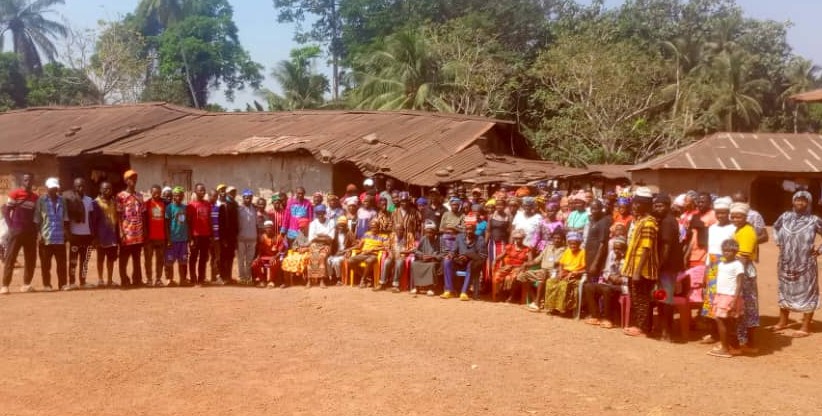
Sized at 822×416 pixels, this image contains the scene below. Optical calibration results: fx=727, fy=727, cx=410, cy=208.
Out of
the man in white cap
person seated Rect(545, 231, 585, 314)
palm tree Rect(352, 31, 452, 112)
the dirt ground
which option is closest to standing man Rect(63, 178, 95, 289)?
the man in white cap

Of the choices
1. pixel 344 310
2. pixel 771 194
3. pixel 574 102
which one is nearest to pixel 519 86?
pixel 574 102

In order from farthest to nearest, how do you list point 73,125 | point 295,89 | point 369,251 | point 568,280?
point 295,89
point 73,125
point 369,251
point 568,280

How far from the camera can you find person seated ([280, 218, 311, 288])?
Answer: 35.1 feet

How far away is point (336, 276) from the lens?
1081 cm

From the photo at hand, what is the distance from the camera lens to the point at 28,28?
1695 inches

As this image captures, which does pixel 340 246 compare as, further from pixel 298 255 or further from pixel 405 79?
pixel 405 79

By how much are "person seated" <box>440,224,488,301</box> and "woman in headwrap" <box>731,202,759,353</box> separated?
3.33 m

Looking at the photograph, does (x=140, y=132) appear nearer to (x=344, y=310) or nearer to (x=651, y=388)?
(x=344, y=310)

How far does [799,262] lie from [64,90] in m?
35.4

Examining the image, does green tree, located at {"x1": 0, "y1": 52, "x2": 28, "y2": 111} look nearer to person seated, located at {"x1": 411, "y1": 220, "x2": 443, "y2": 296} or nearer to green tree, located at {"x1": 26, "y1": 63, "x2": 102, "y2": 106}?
green tree, located at {"x1": 26, "y1": 63, "x2": 102, "y2": 106}

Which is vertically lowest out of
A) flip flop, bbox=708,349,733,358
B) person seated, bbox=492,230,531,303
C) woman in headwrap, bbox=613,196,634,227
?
flip flop, bbox=708,349,733,358

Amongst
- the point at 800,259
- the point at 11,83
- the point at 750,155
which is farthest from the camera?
the point at 11,83

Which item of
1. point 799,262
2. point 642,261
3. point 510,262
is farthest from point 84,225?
point 799,262

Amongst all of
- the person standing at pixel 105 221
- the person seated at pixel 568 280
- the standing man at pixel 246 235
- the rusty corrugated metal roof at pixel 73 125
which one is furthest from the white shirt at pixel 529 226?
the rusty corrugated metal roof at pixel 73 125
